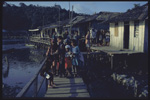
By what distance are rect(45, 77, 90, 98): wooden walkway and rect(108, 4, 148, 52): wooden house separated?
25.1 feet

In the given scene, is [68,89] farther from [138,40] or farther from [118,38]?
[118,38]

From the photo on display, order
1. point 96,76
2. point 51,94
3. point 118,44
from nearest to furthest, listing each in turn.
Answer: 1. point 51,94
2. point 96,76
3. point 118,44

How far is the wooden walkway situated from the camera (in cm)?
680

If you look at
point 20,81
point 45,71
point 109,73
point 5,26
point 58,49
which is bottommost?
point 20,81

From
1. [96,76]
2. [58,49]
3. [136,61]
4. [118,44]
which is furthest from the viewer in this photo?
[118,44]

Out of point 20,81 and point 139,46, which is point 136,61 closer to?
point 139,46

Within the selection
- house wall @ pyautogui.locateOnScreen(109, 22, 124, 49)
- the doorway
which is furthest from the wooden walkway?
house wall @ pyautogui.locateOnScreen(109, 22, 124, 49)

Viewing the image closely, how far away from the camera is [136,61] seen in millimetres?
16250

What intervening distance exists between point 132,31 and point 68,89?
10813 mm

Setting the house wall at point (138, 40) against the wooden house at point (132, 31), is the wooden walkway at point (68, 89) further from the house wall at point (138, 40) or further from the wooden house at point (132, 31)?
the house wall at point (138, 40)

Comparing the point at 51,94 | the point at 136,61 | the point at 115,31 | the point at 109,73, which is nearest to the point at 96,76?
the point at 109,73

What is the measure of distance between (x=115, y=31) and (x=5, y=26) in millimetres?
58421

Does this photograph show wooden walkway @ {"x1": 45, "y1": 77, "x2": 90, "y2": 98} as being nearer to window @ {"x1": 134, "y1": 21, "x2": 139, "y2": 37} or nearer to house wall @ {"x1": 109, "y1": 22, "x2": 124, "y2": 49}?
window @ {"x1": 134, "y1": 21, "x2": 139, "y2": 37}

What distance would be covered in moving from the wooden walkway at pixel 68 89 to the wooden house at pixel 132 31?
7.64 meters
